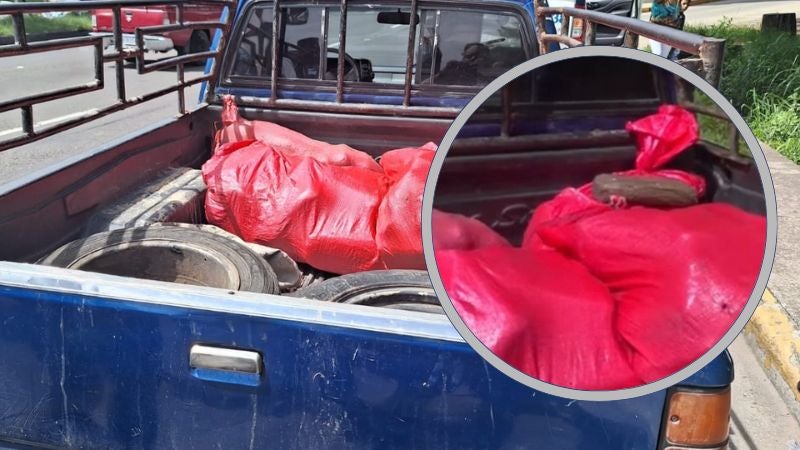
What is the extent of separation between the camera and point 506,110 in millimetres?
1385

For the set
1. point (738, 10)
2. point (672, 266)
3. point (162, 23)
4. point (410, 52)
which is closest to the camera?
point (672, 266)

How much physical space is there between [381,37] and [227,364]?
3049 millimetres

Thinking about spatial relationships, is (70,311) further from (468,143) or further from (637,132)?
(637,132)

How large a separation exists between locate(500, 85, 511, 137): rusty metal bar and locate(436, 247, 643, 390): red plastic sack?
0.23m

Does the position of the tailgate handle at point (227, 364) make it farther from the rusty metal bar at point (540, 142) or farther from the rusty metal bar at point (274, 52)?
the rusty metal bar at point (274, 52)

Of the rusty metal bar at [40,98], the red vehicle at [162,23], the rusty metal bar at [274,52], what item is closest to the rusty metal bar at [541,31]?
the rusty metal bar at [274,52]

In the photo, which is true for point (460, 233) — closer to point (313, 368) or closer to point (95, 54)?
point (313, 368)

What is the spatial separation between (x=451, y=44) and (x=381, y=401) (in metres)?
2.70

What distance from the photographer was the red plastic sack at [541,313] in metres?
1.30

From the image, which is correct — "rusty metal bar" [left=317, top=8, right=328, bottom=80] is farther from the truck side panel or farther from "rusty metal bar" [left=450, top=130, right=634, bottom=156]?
"rusty metal bar" [left=450, top=130, right=634, bottom=156]

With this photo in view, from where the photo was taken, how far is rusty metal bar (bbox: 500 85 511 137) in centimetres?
138

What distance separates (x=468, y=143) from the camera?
1.41 m

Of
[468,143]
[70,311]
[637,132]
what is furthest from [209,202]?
[637,132]

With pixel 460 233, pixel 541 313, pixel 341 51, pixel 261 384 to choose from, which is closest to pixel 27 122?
pixel 341 51
